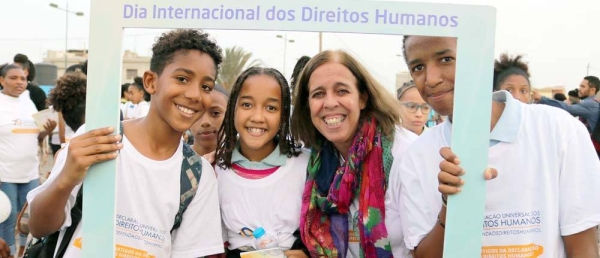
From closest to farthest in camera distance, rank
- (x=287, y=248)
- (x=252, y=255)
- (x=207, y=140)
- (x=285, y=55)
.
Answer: (x=285, y=55)
(x=252, y=255)
(x=287, y=248)
(x=207, y=140)

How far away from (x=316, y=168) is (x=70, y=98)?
2205mm

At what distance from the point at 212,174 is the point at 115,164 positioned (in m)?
0.54

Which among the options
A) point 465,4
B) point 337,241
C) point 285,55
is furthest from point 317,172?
point 465,4

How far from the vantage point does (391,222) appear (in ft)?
7.34

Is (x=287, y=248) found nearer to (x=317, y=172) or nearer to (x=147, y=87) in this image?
(x=317, y=172)

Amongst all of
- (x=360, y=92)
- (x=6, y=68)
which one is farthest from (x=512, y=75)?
(x=6, y=68)

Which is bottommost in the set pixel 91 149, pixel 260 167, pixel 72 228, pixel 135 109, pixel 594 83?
pixel 72 228

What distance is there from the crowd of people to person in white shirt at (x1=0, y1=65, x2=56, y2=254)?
3470 millimetres

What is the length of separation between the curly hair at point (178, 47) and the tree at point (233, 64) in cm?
5

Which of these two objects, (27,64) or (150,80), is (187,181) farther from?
(27,64)

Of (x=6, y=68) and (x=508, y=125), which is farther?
(x=6, y=68)

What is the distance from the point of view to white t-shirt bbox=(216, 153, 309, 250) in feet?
7.50

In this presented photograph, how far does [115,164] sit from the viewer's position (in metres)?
1.80

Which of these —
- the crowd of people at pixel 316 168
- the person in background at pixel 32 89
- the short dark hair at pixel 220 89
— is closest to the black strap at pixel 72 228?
the crowd of people at pixel 316 168
